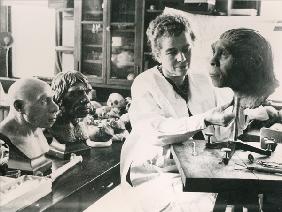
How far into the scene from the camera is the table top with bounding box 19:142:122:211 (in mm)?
1078

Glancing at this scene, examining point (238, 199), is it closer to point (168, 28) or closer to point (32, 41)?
point (168, 28)

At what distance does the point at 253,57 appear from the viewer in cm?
125

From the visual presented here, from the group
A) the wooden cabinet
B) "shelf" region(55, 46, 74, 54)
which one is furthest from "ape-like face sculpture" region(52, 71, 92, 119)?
the wooden cabinet

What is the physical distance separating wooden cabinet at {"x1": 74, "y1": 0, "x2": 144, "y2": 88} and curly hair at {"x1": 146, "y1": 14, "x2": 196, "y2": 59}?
0.30 metres

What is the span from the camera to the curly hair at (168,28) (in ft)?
4.27

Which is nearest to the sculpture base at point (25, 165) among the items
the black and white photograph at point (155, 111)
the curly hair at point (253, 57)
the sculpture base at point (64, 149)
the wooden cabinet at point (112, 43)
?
the black and white photograph at point (155, 111)

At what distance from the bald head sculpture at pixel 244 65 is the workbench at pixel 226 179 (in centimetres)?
26

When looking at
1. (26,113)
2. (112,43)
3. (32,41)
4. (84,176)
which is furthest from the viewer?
(112,43)

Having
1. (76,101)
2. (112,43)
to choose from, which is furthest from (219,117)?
(112,43)

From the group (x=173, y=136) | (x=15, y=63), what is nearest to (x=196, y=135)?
(x=173, y=136)

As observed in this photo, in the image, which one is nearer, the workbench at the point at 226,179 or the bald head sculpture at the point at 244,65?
the workbench at the point at 226,179

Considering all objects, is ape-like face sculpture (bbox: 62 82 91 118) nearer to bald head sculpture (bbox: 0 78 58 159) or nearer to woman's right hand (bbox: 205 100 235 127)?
→ bald head sculpture (bbox: 0 78 58 159)

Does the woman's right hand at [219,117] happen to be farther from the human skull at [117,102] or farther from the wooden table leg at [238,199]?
the human skull at [117,102]

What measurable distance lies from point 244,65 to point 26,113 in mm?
714
